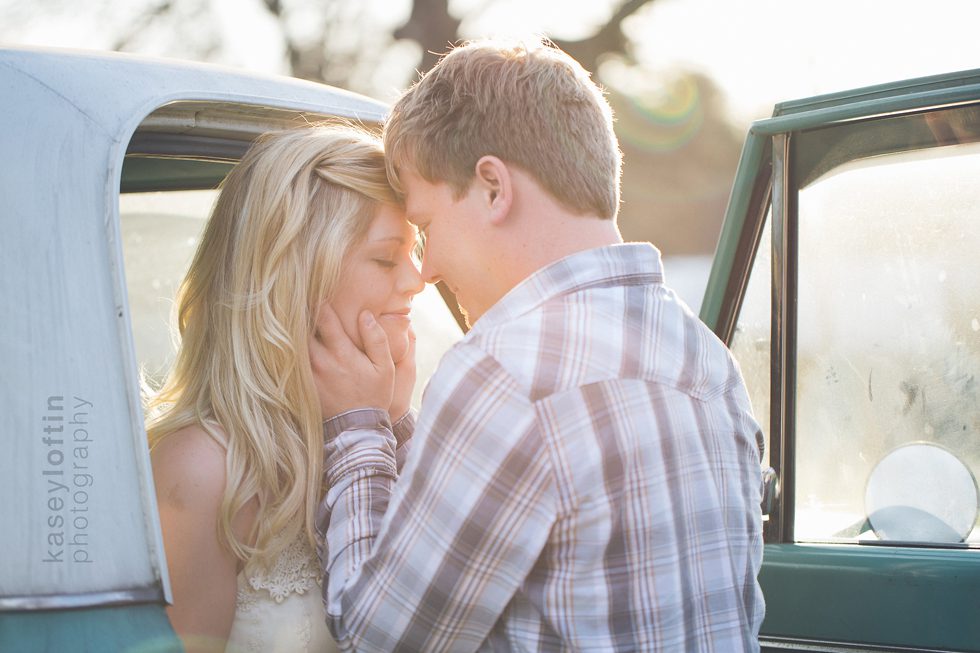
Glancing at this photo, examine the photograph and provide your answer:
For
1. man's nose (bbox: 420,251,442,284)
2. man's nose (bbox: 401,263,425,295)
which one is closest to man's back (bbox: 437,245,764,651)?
man's nose (bbox: 420,251,442,284)

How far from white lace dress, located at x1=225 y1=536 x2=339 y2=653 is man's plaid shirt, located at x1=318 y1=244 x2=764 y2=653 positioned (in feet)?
1.40

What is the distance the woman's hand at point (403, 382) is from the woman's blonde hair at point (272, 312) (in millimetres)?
285

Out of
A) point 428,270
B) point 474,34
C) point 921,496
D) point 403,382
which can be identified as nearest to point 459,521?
point 428,270

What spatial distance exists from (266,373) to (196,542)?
428mm

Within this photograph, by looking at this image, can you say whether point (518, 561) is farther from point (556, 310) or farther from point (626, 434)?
point (556, 310)

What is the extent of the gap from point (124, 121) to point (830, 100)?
175 centimetres

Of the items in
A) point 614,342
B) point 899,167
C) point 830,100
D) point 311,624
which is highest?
point 830,100

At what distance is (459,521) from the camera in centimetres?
168

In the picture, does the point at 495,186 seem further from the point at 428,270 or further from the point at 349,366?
the point at 349,366

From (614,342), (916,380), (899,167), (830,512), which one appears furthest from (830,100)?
(614,342)

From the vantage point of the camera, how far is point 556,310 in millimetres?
1767

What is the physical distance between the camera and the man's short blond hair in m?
1.99

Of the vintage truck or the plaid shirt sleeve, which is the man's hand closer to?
the vintage truck

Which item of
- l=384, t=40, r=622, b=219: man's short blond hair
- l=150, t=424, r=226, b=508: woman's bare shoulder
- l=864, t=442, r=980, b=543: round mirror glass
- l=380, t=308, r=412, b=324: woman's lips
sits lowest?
l=864, t=442, r=980, b=543: round mirror glass
